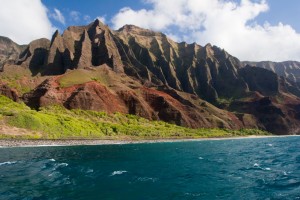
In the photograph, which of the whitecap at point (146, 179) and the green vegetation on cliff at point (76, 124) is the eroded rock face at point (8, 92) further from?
the whitecap at point (146, 179)

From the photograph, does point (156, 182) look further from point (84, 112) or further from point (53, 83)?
point (53, 83)

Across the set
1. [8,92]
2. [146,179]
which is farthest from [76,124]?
[146,179]

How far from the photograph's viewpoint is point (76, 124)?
146m

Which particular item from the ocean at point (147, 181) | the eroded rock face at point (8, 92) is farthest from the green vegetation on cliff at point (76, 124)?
the ocean at point (147, 181)

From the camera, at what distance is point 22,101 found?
171m

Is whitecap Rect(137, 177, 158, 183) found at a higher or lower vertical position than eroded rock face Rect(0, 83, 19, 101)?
lower

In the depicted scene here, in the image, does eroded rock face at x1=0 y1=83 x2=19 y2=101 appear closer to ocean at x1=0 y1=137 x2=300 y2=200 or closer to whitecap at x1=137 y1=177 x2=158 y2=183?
ocean at x1=0 y1=137 x2=300 y2=200

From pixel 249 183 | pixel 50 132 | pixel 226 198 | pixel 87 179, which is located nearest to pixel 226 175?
pixel 249 183

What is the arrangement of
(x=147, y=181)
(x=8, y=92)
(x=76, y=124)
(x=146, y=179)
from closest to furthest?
(x=147, y=181)
(x=146, y=179)
(x=76, y=124)
(x=8, y=92)

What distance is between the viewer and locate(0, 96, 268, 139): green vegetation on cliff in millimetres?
125188

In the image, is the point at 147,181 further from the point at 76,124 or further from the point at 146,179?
the point at 76,124

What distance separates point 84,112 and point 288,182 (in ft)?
471

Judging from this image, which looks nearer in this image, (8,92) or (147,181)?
(147,181)

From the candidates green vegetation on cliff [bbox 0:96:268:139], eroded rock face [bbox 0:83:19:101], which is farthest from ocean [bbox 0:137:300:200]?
eroded rock face [bbox 0:83:19:101]
